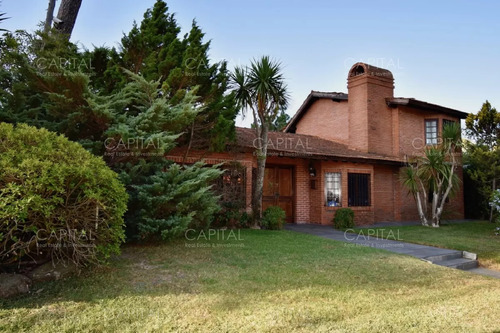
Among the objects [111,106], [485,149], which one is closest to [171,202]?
[111,106]

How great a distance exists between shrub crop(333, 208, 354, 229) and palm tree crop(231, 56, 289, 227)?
10.8 feet

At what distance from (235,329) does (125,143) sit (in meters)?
4.76

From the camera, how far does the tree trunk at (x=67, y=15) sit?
10.7 metres

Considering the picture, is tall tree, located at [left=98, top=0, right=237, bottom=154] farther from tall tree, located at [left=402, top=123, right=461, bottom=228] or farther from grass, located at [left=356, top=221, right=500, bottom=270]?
tall tree, located at [left=402, top=123, right=461, bottom=228]

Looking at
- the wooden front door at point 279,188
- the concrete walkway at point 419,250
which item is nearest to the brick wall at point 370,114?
the wooden front door at point 279,188

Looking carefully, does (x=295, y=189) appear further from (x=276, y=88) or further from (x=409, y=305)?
(x=409, y=305)

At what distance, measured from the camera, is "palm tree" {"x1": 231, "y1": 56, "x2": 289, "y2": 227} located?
421 inches

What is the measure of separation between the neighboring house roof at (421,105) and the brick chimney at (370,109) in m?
0.38

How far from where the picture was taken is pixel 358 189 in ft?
47.0

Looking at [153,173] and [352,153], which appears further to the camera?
[352,153]

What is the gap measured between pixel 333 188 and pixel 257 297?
33.6 feet

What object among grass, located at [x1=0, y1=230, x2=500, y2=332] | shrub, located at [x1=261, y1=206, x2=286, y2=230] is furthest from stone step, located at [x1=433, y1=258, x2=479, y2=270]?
shrub, located at [x1=261, y1=206, x2=286, y2=230]

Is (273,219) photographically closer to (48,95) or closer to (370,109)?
(48,95)

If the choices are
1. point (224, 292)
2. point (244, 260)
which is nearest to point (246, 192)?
point (244, 260)
